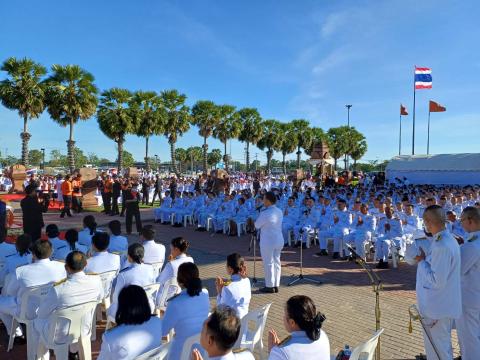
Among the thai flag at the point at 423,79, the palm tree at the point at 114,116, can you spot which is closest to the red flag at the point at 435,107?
the thai flag at the point at 423,79

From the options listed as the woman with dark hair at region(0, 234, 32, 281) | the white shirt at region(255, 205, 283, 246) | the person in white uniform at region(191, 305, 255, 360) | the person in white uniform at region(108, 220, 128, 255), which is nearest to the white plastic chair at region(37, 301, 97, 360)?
the woman with dark hair at region(0, 234, 32, 281)

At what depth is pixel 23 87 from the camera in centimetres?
2820

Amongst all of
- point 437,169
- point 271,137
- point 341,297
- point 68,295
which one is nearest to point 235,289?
point 68,295

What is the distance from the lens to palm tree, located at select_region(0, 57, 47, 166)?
92.0 ft

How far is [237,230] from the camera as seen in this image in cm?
1472

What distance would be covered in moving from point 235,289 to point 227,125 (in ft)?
142

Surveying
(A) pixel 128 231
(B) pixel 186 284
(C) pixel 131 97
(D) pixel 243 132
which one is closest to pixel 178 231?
(A) pixel 128 231

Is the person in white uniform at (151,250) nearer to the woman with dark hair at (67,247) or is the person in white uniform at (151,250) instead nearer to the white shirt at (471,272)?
the woman with dark hair at (67,247)

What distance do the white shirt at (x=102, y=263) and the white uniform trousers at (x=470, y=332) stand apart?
4.47 metres

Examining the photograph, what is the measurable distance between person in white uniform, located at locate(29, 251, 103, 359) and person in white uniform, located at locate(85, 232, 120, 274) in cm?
122

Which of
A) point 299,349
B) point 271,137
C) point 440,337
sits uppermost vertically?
point 271,137

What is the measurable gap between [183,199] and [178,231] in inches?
78.9

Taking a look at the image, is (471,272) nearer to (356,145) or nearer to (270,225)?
(270,225)

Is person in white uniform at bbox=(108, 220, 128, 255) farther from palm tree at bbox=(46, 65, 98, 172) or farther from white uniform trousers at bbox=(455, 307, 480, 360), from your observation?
palm tree at bbox=(46, 65, 98, 172)
